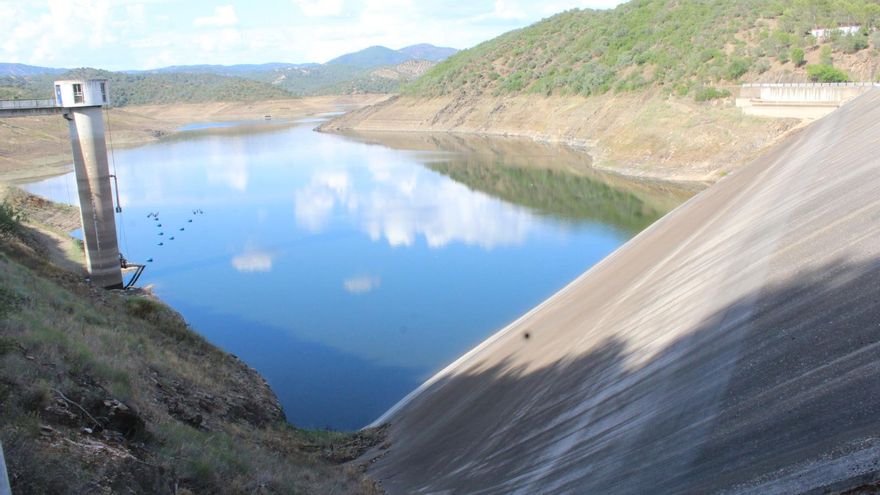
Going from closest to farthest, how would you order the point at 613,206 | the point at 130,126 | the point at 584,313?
1. the point at 584,313
2. the point at 613,206
3. the point at 130,126

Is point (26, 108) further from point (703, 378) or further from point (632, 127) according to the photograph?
point (632, 127)

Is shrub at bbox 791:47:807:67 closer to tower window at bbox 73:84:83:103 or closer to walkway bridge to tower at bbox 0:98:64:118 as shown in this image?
tower window at bbox 73:84:83:103

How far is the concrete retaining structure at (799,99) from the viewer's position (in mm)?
43750

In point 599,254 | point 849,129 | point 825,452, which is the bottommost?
point 599,254

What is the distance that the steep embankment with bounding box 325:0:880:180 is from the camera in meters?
51.2

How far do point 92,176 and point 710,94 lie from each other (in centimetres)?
4611

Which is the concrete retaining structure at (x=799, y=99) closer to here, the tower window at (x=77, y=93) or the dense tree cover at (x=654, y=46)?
the dense tree cover at (x=654, y=46)

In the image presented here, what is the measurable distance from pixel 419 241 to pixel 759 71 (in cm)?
3719

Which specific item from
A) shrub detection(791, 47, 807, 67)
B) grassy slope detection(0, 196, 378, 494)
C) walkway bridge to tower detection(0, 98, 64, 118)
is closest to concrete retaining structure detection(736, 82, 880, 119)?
shrub detection(791, 47, 807, 67)

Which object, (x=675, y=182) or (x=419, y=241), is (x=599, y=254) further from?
(x=675, y=182)

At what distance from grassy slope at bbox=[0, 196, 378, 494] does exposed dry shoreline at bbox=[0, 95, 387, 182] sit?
4926cm

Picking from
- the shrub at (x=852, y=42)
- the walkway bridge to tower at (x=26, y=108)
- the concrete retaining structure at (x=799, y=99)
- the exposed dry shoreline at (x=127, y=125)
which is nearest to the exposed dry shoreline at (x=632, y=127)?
the concrete retaining structure at (x=799, y=99)

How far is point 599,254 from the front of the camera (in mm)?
30422

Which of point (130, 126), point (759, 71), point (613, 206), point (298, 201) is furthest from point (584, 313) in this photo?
point (130, 126)
